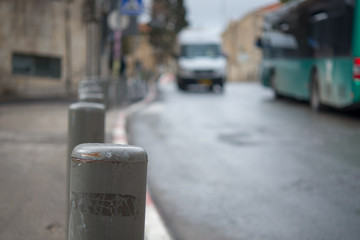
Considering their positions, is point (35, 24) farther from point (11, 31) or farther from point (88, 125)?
point (88, 125)

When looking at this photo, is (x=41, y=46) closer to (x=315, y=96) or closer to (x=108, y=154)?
(x=315, y=96)

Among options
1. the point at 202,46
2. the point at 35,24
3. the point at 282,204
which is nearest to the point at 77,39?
the point at 35,24

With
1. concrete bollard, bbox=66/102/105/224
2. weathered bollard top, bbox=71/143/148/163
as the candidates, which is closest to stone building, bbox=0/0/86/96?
concrete bollard, bbox=66/102/105/224

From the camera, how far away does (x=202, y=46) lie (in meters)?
30.5

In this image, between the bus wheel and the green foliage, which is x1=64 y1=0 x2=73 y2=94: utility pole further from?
the green foliage

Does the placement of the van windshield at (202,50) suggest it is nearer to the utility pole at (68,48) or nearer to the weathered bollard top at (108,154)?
the utility pole at (68,48)

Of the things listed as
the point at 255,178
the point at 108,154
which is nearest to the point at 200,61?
the point at 255,178

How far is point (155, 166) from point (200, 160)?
29.2 inches

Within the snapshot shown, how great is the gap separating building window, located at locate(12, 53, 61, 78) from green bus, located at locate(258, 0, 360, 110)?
813cm

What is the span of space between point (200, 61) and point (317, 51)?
14.1 meters

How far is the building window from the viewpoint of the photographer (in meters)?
22.1

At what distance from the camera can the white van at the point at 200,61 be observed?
97.5ft

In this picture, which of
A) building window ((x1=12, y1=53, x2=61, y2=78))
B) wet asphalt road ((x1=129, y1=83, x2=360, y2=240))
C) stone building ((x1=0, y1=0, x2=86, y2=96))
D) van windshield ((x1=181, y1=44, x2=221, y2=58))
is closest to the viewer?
wet asphalt road ((x1=129, y1=83, x2=360, y2=240))

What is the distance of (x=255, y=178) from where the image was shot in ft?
23.0
